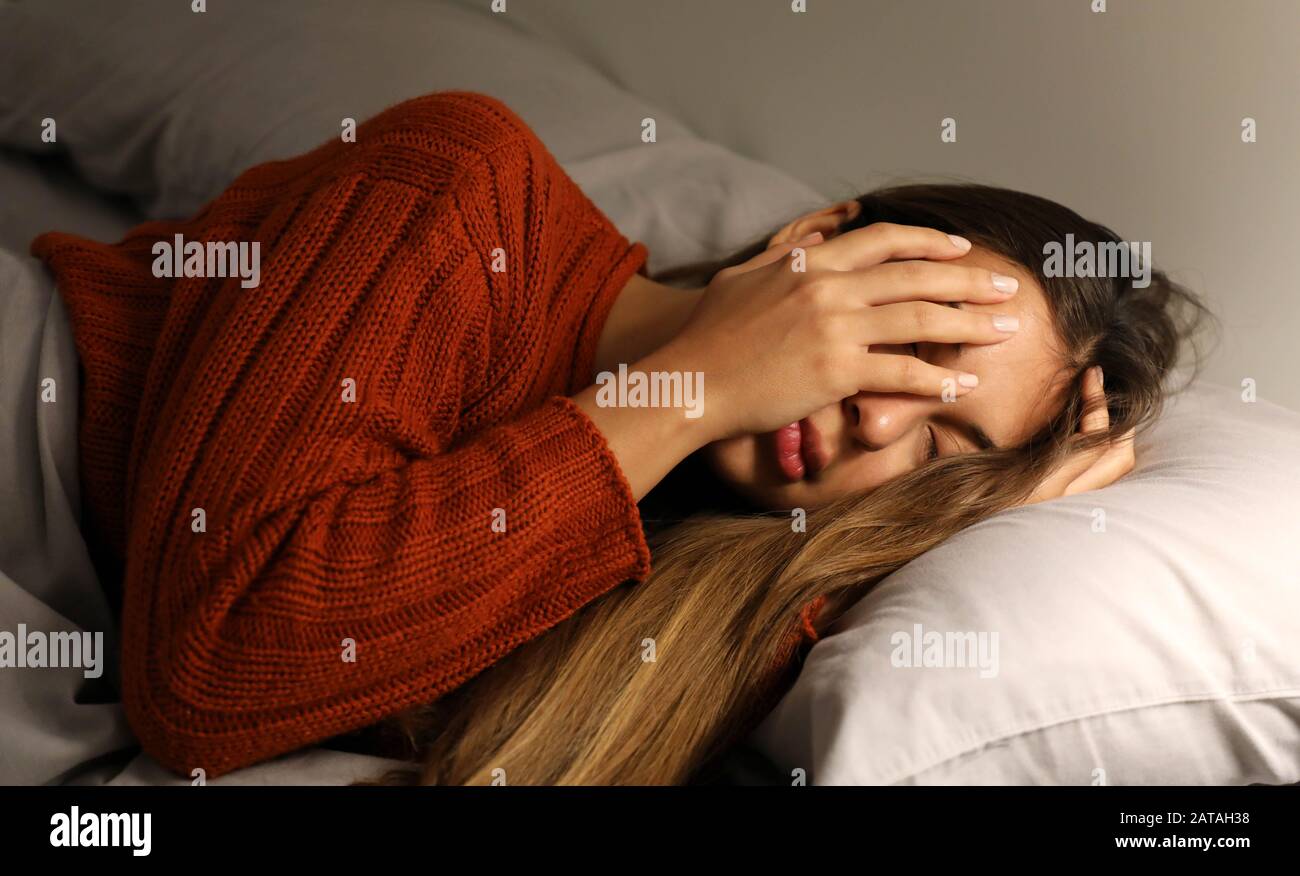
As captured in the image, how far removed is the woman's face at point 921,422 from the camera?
3.13 ft

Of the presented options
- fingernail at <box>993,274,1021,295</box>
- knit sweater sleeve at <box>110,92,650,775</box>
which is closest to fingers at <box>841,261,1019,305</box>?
fingernail at <box>993,274,1021,295</box>

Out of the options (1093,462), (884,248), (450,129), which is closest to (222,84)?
(450,129)

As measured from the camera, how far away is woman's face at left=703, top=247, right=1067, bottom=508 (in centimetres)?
96

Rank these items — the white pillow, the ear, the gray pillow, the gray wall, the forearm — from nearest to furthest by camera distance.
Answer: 1. the white pillow
2. the forearm
3. the ear
4. the gray wall
5. the gray pillow

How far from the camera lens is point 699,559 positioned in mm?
953

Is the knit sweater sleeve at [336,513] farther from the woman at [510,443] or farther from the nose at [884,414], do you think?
the nose at [884,414]

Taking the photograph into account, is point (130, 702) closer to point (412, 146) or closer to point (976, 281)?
point (412, 146)

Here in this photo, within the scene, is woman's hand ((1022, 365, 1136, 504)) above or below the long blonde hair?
above

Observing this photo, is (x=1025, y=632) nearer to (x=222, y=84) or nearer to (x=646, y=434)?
(x=646, y=434)

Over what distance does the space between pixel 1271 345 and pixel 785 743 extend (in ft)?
3.02

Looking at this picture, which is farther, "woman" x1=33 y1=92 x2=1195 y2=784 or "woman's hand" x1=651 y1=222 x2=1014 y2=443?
"woman's hand" x1=651 y1=222 x2=1014 y2=443

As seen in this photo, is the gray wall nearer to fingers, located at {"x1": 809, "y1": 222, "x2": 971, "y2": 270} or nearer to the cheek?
fingers, located at {"x1": 809, "y1": 222, "x2": 971, "y2": 270}

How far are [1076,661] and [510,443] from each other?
1.49 feet

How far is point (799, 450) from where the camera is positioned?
98cm
